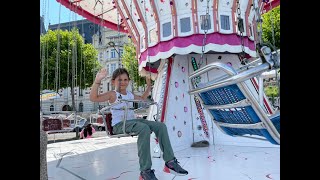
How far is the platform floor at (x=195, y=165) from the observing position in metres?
3.94

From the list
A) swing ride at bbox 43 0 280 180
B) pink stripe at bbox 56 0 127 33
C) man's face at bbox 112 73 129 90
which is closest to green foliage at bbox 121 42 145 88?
pink stripe at bbox 56 0 127 33

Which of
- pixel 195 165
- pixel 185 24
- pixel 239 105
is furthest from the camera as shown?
pixel 185 24

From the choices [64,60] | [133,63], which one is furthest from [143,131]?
[133,63]

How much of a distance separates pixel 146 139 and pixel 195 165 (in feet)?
5.93

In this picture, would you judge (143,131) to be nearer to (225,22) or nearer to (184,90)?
(184,90)

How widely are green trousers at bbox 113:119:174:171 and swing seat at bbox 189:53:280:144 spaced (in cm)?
59

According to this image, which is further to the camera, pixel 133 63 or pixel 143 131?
pixel 133 63

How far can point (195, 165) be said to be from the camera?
4.61 metres

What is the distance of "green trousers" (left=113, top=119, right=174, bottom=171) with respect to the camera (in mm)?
3021

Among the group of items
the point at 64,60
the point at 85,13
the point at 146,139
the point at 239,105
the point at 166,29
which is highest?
the point at 85,13

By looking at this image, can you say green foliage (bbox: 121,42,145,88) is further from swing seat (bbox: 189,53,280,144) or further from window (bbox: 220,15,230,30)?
swing seat (bbox: 189,53,280,144)
